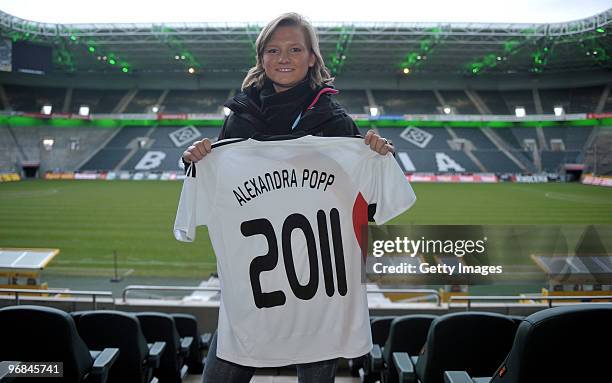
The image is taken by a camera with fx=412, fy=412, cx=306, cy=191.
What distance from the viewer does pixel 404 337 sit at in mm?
2789

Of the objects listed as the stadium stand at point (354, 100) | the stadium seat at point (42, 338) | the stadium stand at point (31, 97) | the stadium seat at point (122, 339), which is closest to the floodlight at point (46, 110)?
the stadium stand at point (31, 97)

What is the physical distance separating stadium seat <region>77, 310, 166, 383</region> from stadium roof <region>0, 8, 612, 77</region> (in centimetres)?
2433

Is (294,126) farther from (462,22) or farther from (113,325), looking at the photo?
(462,22)

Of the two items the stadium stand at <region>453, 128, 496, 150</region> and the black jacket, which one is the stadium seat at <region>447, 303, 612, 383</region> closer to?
the black jacket

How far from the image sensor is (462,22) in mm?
24875

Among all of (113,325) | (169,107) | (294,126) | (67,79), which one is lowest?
(113,325)

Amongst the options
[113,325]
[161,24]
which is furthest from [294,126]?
[161,24]

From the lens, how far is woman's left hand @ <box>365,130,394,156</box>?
171 cm

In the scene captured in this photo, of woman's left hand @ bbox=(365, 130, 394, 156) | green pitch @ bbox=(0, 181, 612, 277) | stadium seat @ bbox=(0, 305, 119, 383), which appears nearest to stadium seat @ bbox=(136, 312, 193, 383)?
stadium seat @ bbox=(0, 305, 119, 383)

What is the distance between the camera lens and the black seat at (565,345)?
109 centimetres

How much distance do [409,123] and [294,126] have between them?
110 ft

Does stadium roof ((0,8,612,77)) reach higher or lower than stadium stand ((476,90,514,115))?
higher

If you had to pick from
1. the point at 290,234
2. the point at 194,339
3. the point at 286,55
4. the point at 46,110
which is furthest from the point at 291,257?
the point at 46,110

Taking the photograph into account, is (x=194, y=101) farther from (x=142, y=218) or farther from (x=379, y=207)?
(x=379, y=207)
